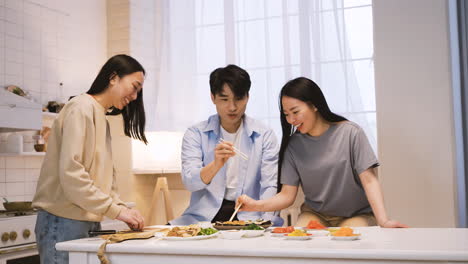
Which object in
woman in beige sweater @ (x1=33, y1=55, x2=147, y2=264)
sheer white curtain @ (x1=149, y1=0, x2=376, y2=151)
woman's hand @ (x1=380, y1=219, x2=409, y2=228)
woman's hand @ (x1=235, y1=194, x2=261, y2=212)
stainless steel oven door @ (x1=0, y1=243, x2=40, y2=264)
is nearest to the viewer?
woman in beige sweater @ (x1=33, y1=55, x2=147, y2=264)

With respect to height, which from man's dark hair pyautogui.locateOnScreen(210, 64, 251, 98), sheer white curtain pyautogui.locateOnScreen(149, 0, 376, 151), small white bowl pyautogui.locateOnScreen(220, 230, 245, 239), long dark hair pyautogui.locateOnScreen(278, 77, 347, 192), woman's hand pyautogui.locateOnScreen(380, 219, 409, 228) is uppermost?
sheer white curtain pyautogui.locateOnScreen(149, 0, 376, 151)

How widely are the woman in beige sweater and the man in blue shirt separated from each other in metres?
0.77

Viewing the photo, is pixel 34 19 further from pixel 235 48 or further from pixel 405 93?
pixel 405 93

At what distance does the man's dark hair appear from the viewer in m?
3.05

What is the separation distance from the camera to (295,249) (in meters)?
1.71

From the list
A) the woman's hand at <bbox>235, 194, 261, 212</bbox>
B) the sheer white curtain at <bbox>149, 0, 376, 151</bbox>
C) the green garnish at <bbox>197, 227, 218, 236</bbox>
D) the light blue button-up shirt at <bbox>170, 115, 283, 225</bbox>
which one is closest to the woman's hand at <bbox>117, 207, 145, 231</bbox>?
the green garnish at <bbox>197, 227, 218, 236</bbox>

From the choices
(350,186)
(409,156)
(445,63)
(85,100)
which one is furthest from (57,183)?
(445,63)

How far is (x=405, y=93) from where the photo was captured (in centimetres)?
325

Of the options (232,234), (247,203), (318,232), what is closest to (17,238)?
(247,203)

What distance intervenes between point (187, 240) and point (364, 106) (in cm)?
257

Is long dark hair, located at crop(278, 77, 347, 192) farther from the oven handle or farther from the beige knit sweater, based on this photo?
the oven handle

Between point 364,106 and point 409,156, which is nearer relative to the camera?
point 409,156

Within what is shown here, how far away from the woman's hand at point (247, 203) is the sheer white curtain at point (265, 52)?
1679 millimetres

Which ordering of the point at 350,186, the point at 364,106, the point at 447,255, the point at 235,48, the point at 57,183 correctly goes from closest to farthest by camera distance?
the point at 447,255 → the point at 57,183 → the point at 350,186 → the point at 364,106 → the point at 235,48
